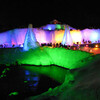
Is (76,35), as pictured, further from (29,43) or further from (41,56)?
(41,56)

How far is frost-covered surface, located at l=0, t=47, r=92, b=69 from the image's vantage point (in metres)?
19.2

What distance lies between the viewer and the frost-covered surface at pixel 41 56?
19188 mm

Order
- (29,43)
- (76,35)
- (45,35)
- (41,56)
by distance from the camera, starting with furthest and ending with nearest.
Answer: (76,35) → (45,35) → (29,43) → (41,56)

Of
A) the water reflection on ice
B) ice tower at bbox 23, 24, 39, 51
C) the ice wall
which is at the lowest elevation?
the water reflection on ice

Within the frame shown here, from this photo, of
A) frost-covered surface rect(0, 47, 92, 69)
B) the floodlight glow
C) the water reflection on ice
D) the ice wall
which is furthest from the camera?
the floodlight glow

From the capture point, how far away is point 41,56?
2164 centimetres

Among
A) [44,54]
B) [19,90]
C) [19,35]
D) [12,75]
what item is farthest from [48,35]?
[19,90]

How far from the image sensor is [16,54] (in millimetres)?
23062

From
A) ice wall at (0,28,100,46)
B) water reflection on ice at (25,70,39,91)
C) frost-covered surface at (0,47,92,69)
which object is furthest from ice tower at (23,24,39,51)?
ice wall at (0,28,100,46)

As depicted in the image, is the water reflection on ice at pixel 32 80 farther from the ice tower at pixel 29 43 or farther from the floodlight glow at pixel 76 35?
the floodlight glow at pixel 76 35

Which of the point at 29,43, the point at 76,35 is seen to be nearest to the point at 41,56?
the point at 29,43

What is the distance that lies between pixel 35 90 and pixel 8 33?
2022 centimetres

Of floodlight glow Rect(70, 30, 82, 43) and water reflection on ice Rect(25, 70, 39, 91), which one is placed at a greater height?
floodlight glow Rect(70, 30, 82, 43)

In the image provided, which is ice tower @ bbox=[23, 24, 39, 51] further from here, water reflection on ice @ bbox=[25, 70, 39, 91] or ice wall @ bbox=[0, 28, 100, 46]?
ice wall @ bbox=[0, 28, 100, 46]
